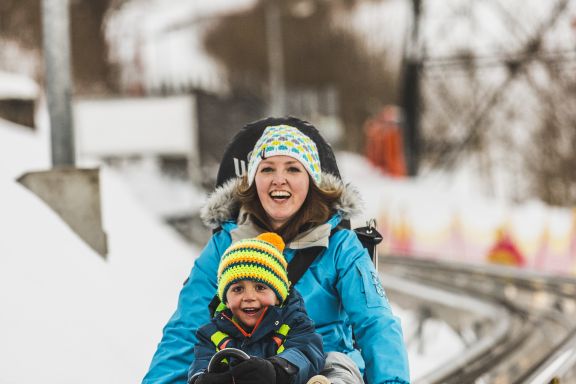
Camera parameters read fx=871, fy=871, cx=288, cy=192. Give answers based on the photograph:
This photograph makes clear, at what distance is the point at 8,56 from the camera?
A: 28188mm

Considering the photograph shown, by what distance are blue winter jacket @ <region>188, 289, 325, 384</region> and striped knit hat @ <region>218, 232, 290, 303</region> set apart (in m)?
0.07

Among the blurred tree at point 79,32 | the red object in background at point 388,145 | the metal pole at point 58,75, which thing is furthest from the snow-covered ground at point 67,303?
the red object in background at point 388,145

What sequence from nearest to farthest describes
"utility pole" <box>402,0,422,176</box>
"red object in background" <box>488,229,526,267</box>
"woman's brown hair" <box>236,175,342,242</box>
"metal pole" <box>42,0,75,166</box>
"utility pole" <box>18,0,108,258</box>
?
"woman's brown hair" <box>236,175,342,242</box> < "utility pole" <box>18,0,108,258</box> < "metal pole" <box>42,0,75,166</box> < "red object in background" <box>488,229,526,267</box> < "utility pole" <box>402,0,422,176</box>

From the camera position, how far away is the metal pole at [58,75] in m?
7.01

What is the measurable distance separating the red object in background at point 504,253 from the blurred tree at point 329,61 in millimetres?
43162

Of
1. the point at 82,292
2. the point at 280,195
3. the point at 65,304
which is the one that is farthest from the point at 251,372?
the point at 82,292

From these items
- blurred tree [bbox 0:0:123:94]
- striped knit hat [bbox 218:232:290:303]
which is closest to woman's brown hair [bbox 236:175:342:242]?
striped knit hat [bbox 218:232:290:303]

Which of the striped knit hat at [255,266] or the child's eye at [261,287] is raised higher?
the striped knit hat at [255,266]

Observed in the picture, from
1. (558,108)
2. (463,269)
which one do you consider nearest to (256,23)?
(558,108)

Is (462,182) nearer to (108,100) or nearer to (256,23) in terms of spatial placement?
(256,23)

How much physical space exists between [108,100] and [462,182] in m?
44.3

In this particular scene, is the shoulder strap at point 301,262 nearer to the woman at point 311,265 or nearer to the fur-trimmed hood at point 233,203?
the woman at point 311,265

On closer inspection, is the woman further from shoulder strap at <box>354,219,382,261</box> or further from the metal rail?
the metal rail

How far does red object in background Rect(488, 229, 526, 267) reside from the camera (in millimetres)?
14305
